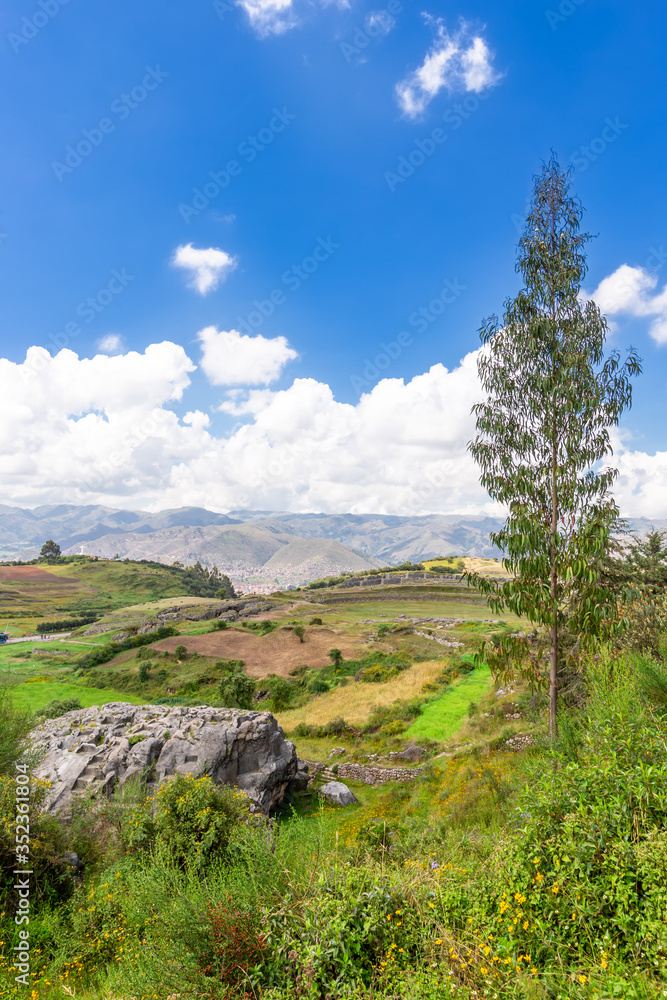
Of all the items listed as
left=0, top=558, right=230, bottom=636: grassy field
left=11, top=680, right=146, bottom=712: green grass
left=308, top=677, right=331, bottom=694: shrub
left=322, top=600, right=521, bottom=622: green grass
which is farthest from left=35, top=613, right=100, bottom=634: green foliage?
left=308, top=677, right=331, bottom=694: shrub

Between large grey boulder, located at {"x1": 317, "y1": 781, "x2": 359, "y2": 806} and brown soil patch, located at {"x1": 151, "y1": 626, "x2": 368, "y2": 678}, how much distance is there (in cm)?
2301

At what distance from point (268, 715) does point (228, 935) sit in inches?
480

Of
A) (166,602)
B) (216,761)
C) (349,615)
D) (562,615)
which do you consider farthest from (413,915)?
(166,602)

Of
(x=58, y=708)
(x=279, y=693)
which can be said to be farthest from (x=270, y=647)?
(x=58, y=708)

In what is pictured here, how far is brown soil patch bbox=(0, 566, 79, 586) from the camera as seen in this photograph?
156 metres

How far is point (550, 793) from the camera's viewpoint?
205 inches

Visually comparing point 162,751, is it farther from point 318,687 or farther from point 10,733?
point 318,687

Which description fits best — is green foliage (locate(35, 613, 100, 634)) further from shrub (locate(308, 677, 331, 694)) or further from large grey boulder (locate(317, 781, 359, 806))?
large grey boulder (locate(317, 781, 359, 806))

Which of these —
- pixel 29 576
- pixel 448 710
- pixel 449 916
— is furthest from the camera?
pixel 29 576

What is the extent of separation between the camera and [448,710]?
23.3 metres

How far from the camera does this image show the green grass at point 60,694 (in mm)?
28725

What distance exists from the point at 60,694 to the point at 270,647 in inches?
761

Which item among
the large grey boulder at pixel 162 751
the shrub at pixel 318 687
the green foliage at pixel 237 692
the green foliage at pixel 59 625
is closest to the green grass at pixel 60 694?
the green foliage at pixel 237 692

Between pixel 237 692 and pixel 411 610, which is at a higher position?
pixel 237 692
